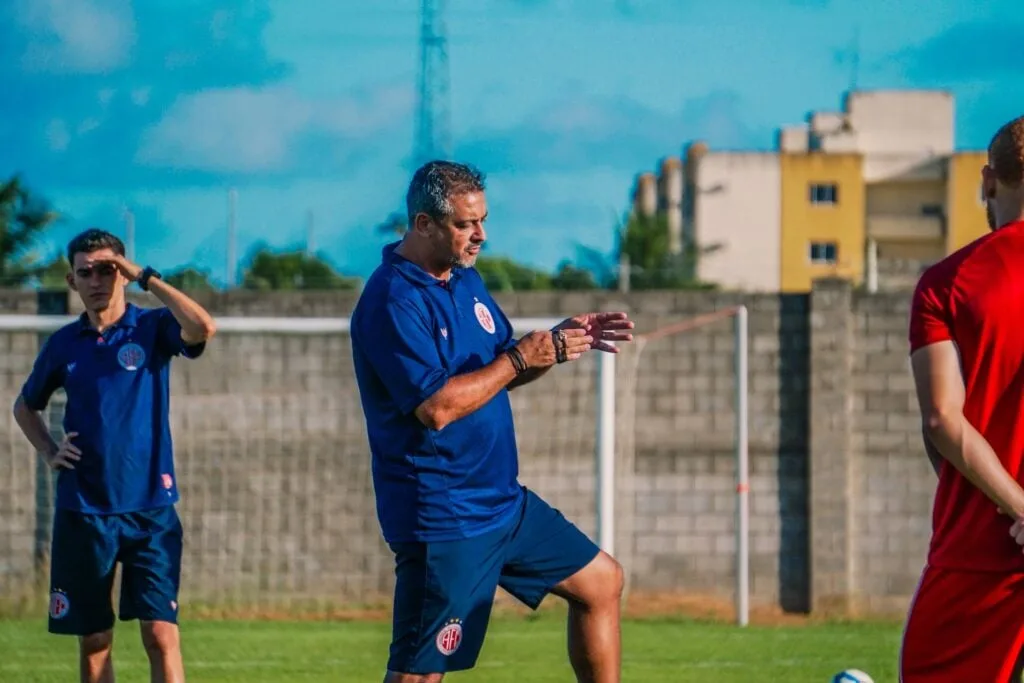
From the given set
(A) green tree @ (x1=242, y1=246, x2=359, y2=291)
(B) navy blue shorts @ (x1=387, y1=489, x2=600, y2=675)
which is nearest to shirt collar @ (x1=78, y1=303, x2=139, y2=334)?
(B) navy blue shorts @ (x1=387, y1=489, x2=600, y2=675)

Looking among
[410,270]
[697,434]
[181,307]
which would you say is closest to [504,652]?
[697,434]

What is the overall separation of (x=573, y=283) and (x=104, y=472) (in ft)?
98.9

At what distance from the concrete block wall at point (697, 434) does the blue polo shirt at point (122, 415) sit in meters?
7.30

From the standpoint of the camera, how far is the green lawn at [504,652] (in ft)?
34.4

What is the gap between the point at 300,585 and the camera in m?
14.5

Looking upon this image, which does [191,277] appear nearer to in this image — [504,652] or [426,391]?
[504,652]

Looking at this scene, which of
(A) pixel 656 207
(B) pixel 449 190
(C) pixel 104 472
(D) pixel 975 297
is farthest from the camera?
(A) pixel 656 207

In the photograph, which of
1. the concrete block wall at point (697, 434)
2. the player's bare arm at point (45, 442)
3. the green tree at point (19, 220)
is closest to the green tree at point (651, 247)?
the green tree at point (19, 220)

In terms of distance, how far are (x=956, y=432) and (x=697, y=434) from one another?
444 inches

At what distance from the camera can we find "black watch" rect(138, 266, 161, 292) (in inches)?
298

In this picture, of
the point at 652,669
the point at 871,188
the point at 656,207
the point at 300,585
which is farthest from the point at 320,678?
the point at 656,207

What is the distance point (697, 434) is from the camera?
51.4 feet

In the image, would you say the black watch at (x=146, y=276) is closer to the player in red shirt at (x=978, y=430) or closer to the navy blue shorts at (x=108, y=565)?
the navy blue shorts at (x=108, y=565)

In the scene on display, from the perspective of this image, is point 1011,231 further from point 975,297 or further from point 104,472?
point 104,472
